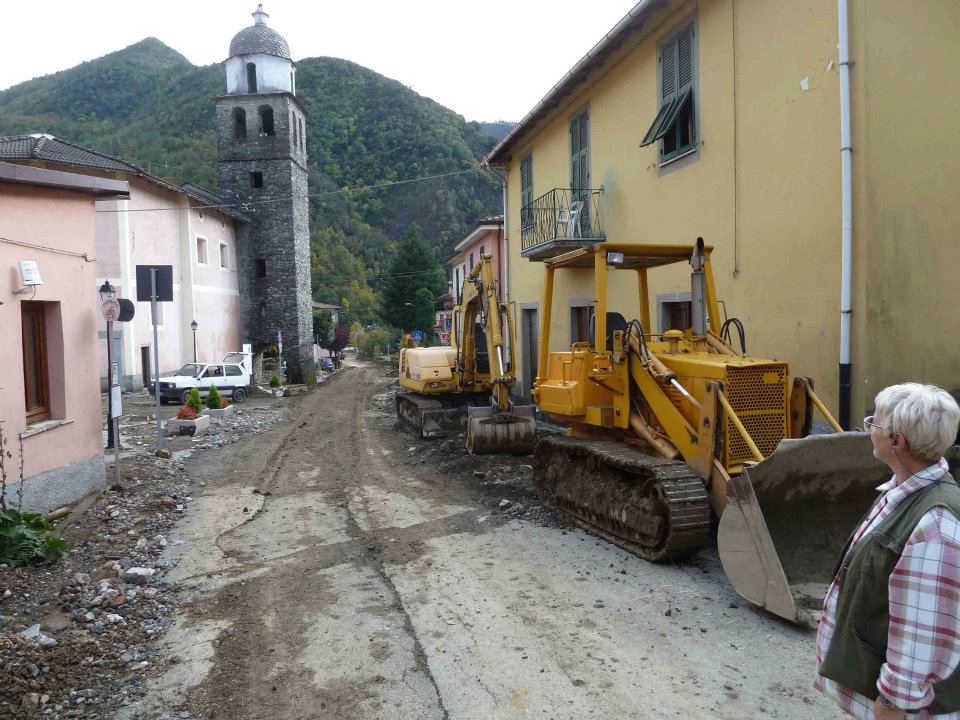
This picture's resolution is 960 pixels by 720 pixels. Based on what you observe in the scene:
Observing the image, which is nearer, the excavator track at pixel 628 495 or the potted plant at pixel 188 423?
the excavator track at pixel 628 495

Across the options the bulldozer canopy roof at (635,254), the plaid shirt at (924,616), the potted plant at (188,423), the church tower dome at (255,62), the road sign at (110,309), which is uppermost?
the church tower dome at (255,62)

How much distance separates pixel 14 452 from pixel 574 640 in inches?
220

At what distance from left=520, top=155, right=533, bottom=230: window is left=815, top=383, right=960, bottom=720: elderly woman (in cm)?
1410

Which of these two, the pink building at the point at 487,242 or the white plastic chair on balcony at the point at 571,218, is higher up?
the pink building at the point at 487,242

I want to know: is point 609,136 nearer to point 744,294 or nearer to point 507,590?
point 744,294

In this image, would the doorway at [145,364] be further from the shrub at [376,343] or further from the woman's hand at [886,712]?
the shrub at [376,343]

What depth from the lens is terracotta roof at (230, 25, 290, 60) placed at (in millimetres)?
35312

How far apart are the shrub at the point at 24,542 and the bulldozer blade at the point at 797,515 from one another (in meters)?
5.48

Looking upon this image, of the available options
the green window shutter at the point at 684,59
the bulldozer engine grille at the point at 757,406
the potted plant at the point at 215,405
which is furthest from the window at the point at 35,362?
the potted plant at the point at 215,405

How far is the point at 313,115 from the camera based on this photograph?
305 feet

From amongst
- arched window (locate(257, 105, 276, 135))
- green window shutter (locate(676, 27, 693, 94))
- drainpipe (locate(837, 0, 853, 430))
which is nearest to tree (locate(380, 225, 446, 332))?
arched window (locate(257, 105, 276, 135))

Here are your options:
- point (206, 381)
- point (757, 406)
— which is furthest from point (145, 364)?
point (757, 406)

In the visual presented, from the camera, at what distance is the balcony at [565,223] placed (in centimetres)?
1319

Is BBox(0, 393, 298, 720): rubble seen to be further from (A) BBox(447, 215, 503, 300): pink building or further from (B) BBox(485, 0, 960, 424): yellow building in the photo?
(A) BBox(447, 215, 503, 300): pink building
